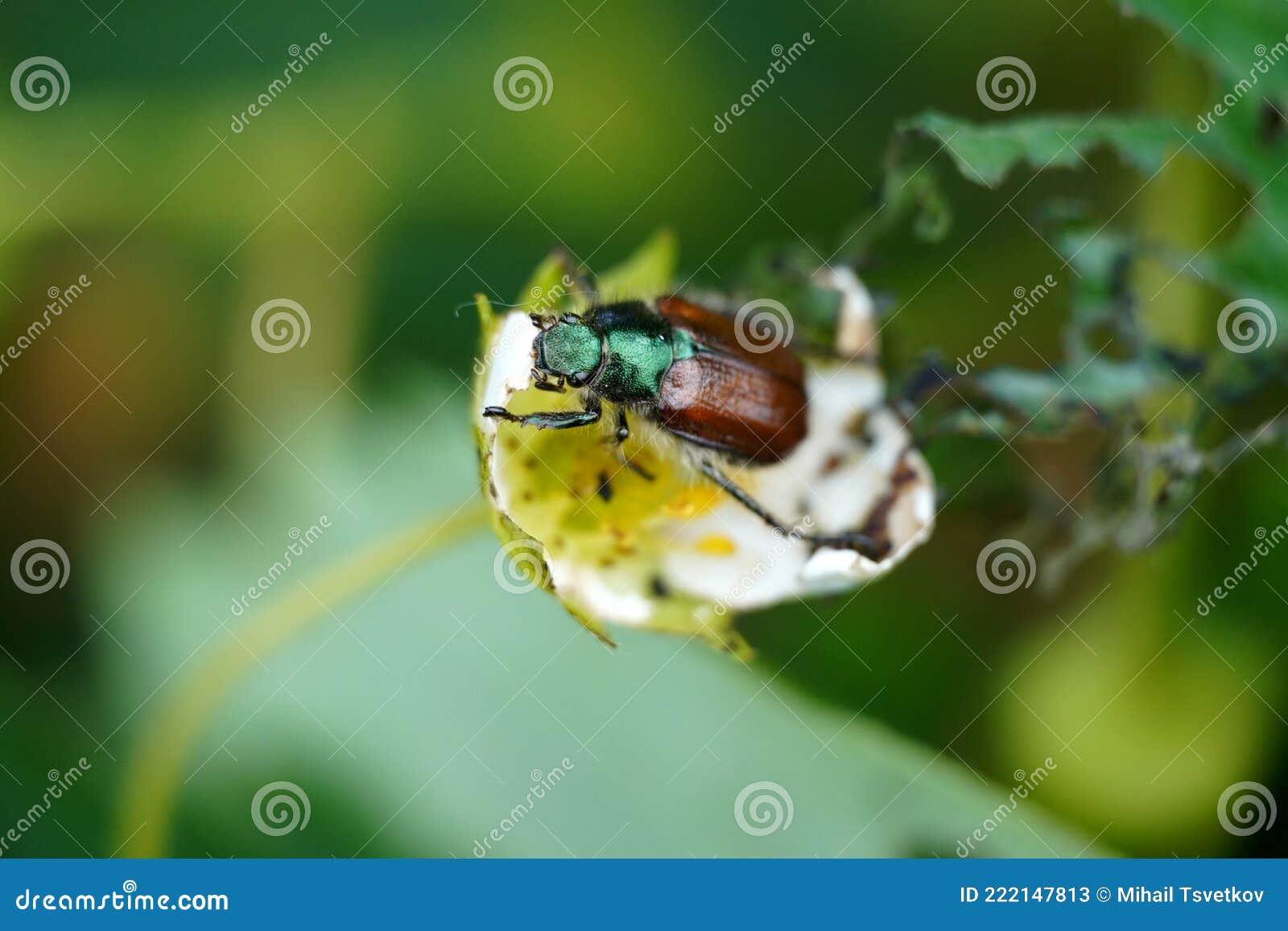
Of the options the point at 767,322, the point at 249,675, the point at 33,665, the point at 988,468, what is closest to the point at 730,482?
the point at 767,322
